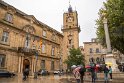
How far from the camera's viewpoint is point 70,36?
58.7m

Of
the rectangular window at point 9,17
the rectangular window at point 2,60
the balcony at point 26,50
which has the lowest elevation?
the rectangular window at point 2,60

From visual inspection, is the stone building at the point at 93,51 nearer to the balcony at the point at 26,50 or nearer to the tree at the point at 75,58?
the tree at the point at 75,58

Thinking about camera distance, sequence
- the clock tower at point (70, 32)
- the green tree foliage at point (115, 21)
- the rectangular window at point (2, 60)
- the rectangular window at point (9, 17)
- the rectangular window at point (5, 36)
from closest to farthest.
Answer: the green tree foliage at point (115, 21), the rectangular window at point (2, 60), the rectangular window at point (5, 36), the rectangular window at point (9, 17), the clock tower at point (70, 32)

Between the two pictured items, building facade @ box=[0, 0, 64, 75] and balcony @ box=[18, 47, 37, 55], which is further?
balcony @ box=[18, 47, 37, 55]

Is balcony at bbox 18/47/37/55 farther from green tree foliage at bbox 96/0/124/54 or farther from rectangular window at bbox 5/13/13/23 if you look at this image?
green tree foliage at bbox 96/0/124/54

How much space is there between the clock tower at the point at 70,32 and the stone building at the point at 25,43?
21.0 feet

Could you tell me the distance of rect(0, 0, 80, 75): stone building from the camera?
30969 mm

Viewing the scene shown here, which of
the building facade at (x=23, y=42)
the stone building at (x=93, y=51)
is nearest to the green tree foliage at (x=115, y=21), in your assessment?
the building facade at (x=23, y=42)

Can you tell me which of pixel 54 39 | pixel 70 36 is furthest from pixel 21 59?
pixel 70 36

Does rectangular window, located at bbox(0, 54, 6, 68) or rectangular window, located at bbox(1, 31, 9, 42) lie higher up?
rectangular window, located at bbox(1, 31, 9, 42)

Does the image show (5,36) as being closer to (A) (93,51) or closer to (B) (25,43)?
(B) (25,43)

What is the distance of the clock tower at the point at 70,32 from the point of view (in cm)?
5741

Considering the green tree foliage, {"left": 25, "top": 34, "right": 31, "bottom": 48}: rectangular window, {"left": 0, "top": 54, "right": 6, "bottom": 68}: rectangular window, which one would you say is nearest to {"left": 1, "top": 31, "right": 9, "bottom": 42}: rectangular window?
{"left": 0, "top": 54, "right": 6, "bottom": 68}: rectangular window

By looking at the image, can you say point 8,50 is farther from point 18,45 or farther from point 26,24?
point 26,24
